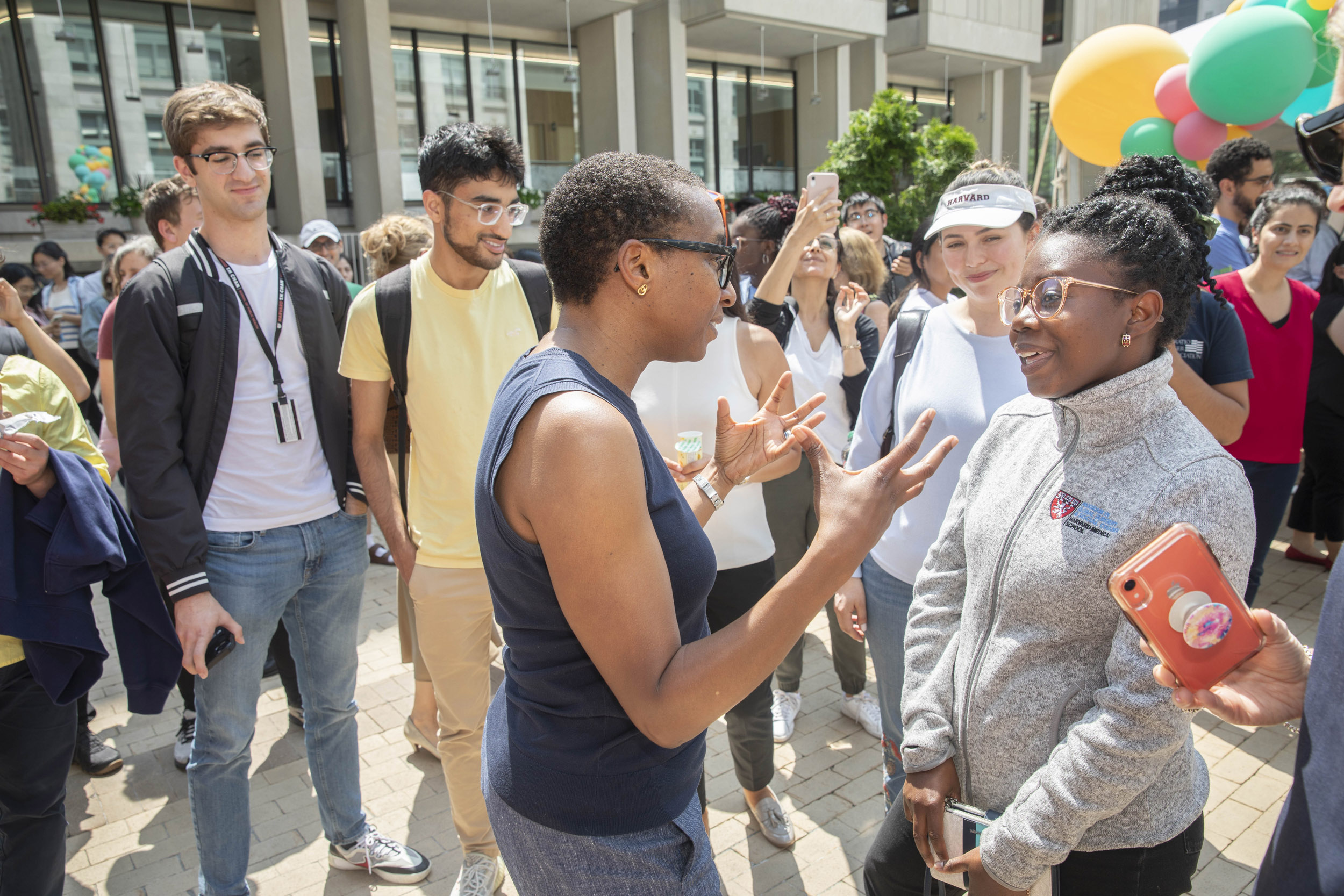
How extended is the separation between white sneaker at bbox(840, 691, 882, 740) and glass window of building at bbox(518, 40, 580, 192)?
1574 cm

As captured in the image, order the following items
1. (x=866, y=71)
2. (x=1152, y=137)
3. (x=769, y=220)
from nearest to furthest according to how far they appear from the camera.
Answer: (x=769, y=220) < (x=1152, y=137) < (x=866, y=71)

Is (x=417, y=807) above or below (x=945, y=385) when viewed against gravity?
below

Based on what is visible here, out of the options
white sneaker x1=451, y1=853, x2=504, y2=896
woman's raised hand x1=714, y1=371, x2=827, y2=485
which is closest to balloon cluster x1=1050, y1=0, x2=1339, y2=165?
woman's raised hand x1=714, y1=371, x2=827, y2=485

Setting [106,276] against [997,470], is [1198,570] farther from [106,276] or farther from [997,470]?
[106,276]

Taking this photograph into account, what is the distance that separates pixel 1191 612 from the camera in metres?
1.35

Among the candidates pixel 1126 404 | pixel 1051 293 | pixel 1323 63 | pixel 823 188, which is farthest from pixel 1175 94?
pixel 1126 404

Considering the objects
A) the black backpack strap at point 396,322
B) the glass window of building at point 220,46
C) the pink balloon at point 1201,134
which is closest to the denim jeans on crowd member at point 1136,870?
the black backpack strap at point 396,322

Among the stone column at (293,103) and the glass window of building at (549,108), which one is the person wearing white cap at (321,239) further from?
the glass window of building at (549,108)

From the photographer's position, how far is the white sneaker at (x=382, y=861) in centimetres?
310

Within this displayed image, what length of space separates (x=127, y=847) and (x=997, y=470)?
3.54 m

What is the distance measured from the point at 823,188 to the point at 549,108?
649 inches

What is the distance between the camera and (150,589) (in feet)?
8.59

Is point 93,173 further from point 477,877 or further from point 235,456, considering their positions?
point 477,877

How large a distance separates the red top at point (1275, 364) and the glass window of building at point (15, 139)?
52.5ft
